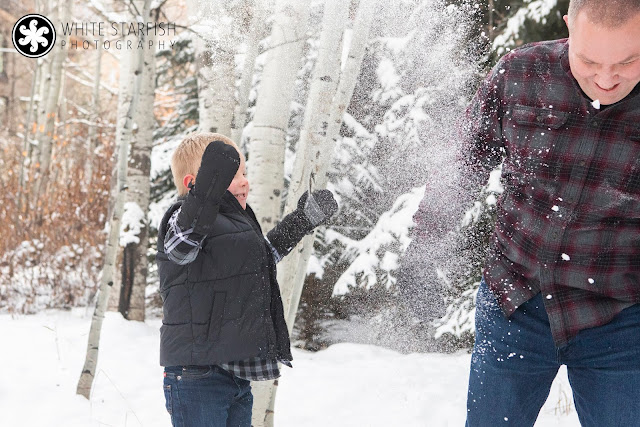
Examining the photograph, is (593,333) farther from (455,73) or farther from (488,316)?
(455,73)

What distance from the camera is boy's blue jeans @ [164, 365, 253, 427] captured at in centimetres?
204

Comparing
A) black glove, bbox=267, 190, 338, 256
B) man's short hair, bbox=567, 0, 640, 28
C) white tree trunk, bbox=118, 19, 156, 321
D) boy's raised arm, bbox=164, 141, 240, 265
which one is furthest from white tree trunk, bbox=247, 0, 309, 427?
white tree trunk, bbox=118, 19, 156, 321

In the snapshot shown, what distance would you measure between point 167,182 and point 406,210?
3.28 m

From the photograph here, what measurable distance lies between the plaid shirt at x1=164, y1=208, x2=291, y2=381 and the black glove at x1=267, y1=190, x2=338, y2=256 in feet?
1.34

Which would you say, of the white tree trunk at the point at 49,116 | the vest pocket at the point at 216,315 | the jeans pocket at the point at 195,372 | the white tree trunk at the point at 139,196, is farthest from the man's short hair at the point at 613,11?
the white tree trunk at the point at 49,116

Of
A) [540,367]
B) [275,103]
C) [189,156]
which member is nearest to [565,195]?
[540,367]

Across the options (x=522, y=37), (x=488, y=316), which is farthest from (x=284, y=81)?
(x=522, y=37)

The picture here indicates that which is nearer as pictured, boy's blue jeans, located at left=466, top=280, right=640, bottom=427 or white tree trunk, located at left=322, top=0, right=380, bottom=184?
boy's blue jeans, located at left=466, top=280, right=640, bottom=427

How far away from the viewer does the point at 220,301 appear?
2078 mm

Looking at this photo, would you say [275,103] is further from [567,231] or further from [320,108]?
[567,231]

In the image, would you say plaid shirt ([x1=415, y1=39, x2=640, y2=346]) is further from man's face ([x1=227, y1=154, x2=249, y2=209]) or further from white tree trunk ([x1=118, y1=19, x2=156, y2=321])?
white tree trunk ([x1=118, y1=19, x2=156, y2=321])

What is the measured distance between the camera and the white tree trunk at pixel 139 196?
6.25 metres

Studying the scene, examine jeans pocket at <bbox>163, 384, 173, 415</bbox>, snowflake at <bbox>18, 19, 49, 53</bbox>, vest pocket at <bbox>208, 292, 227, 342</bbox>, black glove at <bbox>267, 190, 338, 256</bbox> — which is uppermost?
snowflake at <bbox>18, 19, 49, 53</bbox>

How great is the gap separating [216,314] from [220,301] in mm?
44
